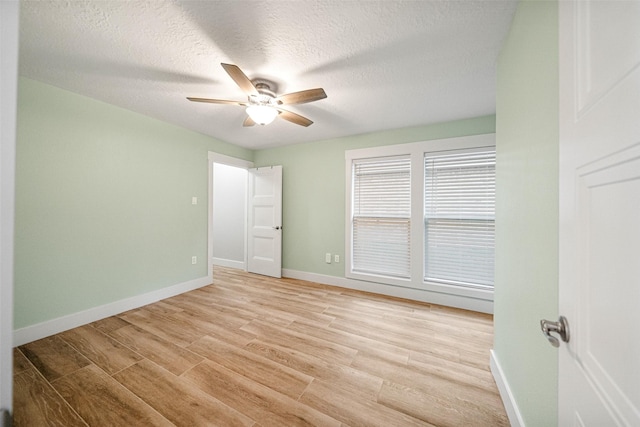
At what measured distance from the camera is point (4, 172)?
18.8 inches

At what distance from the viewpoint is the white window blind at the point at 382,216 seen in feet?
10.3

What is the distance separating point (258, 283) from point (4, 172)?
339cm

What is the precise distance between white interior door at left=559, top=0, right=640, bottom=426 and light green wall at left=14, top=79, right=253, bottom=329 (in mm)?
3472

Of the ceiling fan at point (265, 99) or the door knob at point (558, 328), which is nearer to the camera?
the door knob at point (558, 328)

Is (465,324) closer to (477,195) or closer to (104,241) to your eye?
(477,195)

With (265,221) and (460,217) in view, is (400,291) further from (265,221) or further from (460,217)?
(265,221)

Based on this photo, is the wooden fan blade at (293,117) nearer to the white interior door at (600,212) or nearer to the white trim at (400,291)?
the white interior door at (600,212)

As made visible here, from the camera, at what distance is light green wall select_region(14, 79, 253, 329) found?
1966 millimetres

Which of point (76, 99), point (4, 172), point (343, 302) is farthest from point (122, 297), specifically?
point (4, 172)

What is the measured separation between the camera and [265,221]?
4082mm

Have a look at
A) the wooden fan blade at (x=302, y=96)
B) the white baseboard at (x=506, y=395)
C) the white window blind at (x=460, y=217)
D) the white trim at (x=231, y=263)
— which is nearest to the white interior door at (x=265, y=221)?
the white trim at (x=231, y=263)

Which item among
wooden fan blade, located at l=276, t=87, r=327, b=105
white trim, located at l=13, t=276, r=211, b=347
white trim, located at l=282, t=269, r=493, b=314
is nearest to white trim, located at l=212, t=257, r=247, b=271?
white trim, located at l=282, t=269, r=493, b=314

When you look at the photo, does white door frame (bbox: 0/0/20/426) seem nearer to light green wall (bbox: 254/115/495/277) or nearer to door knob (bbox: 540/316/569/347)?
door knob (bbox: 540/316/569/347)

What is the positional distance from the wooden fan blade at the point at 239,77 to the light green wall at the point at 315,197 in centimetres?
192
